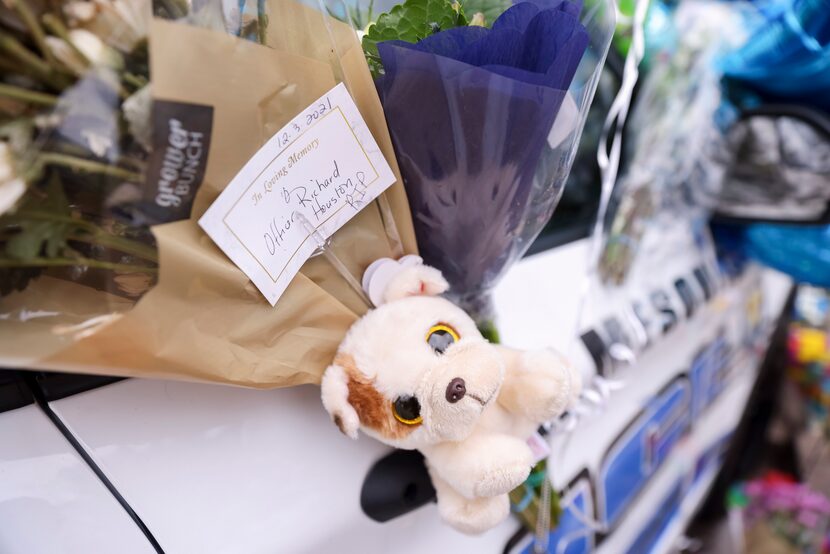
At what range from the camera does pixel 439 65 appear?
566 mm

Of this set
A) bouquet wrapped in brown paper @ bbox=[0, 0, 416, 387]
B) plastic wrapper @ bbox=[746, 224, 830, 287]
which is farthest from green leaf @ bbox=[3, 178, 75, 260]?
plastic wrapper @ bbox=[746, 224, 830, 287]

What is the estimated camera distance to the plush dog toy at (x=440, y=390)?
58 centimetres

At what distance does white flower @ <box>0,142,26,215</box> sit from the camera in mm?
408

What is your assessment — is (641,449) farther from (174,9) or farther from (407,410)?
(174,9)

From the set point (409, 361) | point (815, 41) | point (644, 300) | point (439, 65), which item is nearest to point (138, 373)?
point (409, 361)

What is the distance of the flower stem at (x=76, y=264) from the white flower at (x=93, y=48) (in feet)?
0.55

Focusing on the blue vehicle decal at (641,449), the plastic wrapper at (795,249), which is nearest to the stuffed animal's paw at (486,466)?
the blue vehicle decal at (641,449)

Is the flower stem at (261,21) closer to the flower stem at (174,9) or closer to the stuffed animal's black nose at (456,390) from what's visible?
the flower stem at (174,9)

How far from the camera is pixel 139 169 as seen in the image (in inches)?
17.5

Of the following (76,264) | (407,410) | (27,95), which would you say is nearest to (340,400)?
(407,410)

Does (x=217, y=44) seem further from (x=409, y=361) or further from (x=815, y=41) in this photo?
(x=815, y=41)

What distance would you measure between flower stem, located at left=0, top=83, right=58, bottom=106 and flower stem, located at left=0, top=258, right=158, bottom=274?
0.13 m

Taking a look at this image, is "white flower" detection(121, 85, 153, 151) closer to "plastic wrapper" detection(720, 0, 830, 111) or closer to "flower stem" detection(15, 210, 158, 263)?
"flower stem" detection(15, 210, 158, 263)

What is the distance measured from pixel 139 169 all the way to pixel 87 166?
1.6 inches
